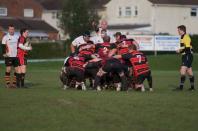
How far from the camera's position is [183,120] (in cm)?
1274

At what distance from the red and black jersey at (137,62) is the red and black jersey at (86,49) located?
1.27 meters

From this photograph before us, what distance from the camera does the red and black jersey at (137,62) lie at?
2002 centimetres

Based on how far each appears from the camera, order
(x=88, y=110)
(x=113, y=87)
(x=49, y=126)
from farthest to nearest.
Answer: (x=113, y=87) < (x=88, y=110) < (x=49, y=126)

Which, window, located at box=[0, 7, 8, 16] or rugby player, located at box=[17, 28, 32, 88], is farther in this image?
window, located at box=[0, 7, 8, 16]

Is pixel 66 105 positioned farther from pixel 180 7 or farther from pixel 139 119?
pixel 180 7

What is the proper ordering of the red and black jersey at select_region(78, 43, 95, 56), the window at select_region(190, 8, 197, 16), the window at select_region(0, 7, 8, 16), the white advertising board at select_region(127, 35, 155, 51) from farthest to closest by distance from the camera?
the window at select_region(0, 7, 8, 16), the window at select_region(190, 8, 197, 16), the white advertising board at select_region(127, 35, 155, 51), the red and black jersey at select_region(78, 43, 95, 56)

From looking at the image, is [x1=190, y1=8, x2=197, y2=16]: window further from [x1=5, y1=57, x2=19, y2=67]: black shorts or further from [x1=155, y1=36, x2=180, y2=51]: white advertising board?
[x1=5, y1=57, x2=19, y2=67]: black shorts

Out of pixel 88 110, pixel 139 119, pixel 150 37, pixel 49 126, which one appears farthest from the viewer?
pixel 150 37

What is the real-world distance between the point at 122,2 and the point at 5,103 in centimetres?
8056

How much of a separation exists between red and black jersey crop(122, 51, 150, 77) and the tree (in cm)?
6122

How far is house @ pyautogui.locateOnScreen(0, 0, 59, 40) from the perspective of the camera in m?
99.5

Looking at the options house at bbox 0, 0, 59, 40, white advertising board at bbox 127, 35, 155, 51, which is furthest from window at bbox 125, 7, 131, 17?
white advertising board at bbox 127, 35, 155, 51

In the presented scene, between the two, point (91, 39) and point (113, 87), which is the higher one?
point (91, 39)

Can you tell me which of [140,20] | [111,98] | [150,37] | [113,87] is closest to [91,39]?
[113,87]
